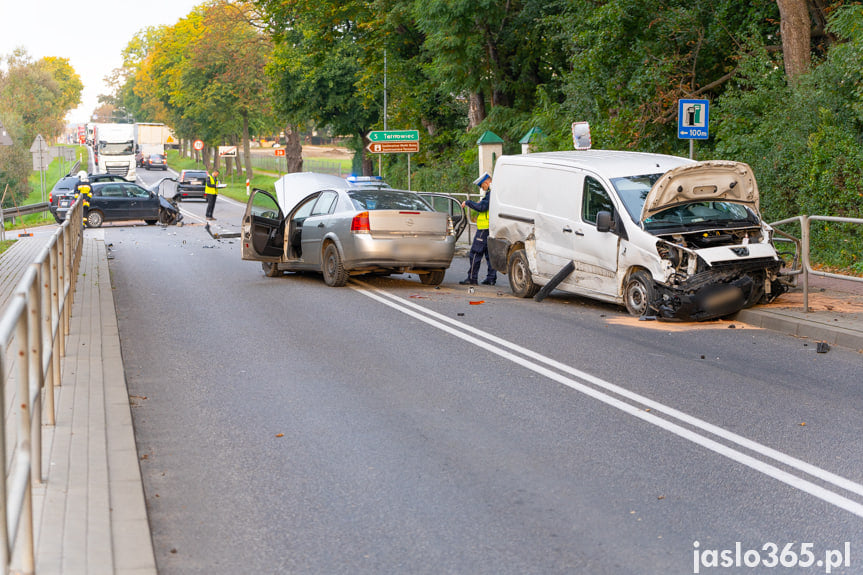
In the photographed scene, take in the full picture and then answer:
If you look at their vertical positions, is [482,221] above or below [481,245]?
above

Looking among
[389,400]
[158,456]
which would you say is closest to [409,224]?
[389,400]

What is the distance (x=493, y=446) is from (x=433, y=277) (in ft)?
34.1

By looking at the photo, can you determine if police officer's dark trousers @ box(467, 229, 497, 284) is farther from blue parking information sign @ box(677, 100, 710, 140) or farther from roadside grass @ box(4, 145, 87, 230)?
roadside grass @ box(4, 145, 87, 230)

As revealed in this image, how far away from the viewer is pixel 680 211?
12.6 metres

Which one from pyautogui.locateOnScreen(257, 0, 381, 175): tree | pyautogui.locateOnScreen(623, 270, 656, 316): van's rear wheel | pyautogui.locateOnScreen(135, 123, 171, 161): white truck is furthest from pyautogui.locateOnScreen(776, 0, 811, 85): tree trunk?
pyautogui.locateOnScreen(135, 123, 171, 161): white truck

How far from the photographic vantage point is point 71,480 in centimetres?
545

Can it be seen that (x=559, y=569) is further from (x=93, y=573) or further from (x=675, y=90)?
(x=675, y=90)

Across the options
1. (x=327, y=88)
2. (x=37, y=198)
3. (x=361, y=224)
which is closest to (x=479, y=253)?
(x=361, y=224)

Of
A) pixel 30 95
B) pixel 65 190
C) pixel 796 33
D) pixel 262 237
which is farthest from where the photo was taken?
pixel 30 95

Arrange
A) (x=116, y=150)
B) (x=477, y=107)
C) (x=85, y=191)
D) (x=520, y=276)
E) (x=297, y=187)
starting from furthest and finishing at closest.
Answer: (x=116, y=150)
(x=477, y=107)
(x=85, y=191)
(x=297, y=187)
(x=520, y=276)

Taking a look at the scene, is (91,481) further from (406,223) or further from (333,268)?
(333,268)

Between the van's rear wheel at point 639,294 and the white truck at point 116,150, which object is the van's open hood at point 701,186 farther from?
the white truck at point 116,150

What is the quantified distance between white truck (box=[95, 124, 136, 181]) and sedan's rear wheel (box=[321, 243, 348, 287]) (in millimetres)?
54396

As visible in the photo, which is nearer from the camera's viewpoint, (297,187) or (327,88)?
(297,187)
